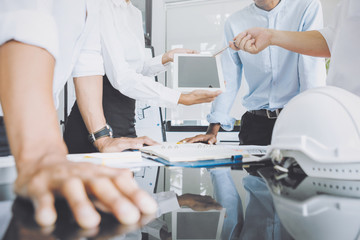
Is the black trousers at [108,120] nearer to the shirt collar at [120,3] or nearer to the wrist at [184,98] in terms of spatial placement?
the wrist at [184,98]

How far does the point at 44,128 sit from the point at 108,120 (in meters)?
0.87

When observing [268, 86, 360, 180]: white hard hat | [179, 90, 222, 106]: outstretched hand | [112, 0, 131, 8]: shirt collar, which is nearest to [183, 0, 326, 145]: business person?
[179, 90, 222, 106]: outstretched hand

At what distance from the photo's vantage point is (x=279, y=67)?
1.48 m

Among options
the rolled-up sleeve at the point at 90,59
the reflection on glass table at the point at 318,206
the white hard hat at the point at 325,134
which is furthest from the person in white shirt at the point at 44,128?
the rolled-up sleeve at the point at 90,59

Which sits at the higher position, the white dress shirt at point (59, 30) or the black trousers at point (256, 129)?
the white dress shirt at point (59, 30)

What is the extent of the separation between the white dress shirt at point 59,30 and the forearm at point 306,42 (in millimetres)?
757

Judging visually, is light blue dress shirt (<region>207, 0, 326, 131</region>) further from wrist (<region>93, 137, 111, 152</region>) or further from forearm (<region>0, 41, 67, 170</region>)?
forearm (<region>0, 41, 67, 170</region>)

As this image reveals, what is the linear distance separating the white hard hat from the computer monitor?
0.20 m

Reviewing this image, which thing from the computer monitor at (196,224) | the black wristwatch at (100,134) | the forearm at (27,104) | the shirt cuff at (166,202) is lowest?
the black wristwatch at (100,134)

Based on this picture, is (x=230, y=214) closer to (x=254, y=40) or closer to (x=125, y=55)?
(x=254, y=40)

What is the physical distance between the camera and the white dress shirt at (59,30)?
1.28ft

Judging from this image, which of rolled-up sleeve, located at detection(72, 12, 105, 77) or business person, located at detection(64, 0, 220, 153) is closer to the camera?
rolled-up sleeve, located at detection(72, 12, 105, 77)

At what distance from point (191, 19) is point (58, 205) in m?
3.58

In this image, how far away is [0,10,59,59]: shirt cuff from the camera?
39 centimetres
